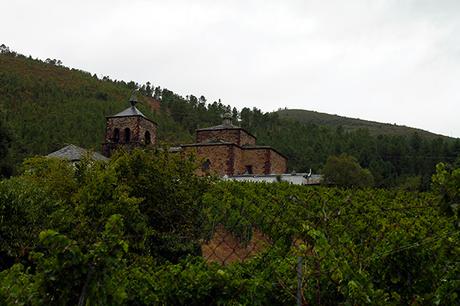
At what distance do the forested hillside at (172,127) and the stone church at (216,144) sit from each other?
23.5 ft

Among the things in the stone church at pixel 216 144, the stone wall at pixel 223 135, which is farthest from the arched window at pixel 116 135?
the stone wall at pixel 223 135

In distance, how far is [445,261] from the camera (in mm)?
3127

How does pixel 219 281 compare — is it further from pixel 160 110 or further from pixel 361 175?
pixel 160 110

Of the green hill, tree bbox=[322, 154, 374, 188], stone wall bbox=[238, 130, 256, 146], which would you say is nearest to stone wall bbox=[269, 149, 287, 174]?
stone wall bbox=[238, 130, 256, 146]

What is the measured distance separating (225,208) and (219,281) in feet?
37.3

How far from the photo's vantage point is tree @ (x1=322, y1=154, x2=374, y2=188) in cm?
4012

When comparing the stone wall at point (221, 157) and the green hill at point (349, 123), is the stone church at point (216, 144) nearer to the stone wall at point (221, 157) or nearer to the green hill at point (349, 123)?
the stone wall at point (221, 157)

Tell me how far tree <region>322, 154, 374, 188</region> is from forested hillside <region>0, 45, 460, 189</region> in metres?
4.70

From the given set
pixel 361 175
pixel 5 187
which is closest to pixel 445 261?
pixel 5 187

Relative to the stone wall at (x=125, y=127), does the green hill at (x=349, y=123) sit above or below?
above

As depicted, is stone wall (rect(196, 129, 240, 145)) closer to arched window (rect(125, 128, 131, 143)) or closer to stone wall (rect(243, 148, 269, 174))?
stone wall (rect(243, 148, 269, 174))

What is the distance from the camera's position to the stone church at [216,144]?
37875mm

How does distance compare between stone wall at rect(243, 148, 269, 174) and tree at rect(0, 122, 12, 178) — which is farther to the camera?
stone wall at rect(243, 148, 269, 174)

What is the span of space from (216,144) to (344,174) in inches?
412
